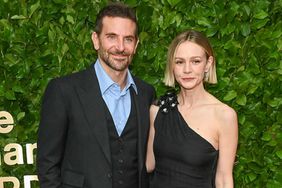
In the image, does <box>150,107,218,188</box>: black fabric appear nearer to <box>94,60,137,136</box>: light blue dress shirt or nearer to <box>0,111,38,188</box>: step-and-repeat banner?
<box>94,60,137,136</box>: light blue dress shirt

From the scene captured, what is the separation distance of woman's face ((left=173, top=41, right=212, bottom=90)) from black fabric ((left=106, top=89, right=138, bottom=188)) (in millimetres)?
349

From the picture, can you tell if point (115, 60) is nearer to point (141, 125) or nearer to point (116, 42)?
point (116, 42)

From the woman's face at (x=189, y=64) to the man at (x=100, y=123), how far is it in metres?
0.27

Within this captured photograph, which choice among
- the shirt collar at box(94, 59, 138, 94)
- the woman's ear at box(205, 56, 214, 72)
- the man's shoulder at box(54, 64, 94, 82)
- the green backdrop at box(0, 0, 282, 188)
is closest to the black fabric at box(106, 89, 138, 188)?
the shirt collar at box(94, 59, 138, 94)

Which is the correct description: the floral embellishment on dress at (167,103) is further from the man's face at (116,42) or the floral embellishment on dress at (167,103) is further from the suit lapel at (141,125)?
the man's face at (116,42)

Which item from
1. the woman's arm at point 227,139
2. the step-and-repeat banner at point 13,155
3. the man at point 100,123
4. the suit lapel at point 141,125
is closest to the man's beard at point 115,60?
the man at point 100,123

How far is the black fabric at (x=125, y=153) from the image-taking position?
2.67 meters

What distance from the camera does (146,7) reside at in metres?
3.56

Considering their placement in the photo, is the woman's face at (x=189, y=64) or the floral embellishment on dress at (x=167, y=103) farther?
the floral embellishment on dress at (x=167, y=103)

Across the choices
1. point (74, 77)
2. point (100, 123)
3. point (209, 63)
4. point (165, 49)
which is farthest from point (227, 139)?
point (165, 49)

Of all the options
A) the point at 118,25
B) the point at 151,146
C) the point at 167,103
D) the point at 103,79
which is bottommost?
the point at 151,146

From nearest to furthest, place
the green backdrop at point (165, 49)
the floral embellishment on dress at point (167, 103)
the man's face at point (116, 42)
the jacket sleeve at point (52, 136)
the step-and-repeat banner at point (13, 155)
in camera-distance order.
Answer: the jacket sleeve at point (52, 136) < the man's face at point (116, 42) < the floral embellishment on dress at point (167, 103) < the green backdrop at point (165, 49) < the step-and-repeat banner at point (13, 155)

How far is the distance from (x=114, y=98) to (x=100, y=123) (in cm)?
19

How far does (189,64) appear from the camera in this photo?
8.90 feet
